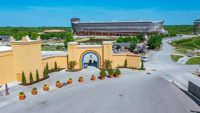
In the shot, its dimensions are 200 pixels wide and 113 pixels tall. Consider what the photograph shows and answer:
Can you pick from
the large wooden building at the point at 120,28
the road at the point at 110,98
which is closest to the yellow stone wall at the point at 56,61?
the road at the point at 110,98

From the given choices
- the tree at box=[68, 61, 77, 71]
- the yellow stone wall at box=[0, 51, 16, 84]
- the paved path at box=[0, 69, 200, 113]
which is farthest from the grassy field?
the yellow stone wall at box=[0, 51, 16, 84]

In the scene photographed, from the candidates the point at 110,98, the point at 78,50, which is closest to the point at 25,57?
the point at 78,50

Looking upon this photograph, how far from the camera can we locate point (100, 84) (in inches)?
1347

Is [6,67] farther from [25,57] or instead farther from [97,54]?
[97,54]

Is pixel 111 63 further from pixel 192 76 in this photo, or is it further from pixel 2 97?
pixel 2 97

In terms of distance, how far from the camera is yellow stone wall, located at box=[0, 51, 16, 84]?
33.0 m

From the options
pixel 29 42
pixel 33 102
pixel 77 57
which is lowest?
pixel 33 102

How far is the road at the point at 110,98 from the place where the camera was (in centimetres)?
2426

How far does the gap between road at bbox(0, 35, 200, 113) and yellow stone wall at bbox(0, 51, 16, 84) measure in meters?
3.20

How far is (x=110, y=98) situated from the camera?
27.6m

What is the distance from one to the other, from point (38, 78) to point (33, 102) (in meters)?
9.98

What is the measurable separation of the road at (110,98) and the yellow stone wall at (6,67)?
320 cm

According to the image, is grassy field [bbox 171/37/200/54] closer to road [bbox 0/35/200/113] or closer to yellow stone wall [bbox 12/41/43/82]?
road [bbox 0/35/200/113]

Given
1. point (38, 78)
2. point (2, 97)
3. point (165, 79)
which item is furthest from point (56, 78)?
point (165, 79)
